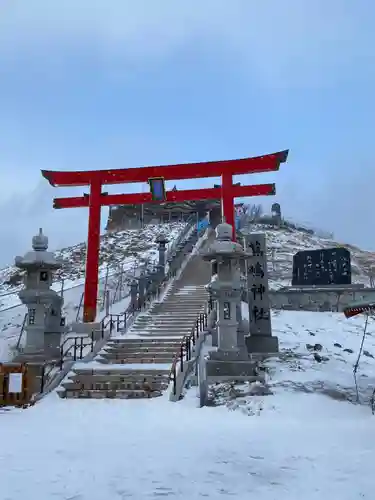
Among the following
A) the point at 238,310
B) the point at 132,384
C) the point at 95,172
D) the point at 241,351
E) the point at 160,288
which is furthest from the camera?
the point at 160,288

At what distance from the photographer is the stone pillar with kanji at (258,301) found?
13945 mm

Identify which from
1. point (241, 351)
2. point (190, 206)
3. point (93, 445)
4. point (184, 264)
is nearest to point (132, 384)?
point (241, 351)

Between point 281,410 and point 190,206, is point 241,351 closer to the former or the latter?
point 281,410

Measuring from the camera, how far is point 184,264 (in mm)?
28203

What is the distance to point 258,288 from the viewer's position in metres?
14.5

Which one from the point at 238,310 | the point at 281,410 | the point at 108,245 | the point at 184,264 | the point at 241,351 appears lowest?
the point at 281,410

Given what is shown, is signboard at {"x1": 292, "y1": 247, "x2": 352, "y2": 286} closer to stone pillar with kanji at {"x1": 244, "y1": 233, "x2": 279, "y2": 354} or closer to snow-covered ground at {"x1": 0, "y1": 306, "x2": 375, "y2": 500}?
stone pillar with kanji at {"x1": 244, "y1": 233, "x2": 279, "y2": 354}

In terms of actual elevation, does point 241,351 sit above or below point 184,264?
below

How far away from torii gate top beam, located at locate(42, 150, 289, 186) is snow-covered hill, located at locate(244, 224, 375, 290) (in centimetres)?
1013

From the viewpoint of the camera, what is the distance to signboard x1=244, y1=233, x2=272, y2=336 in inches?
557

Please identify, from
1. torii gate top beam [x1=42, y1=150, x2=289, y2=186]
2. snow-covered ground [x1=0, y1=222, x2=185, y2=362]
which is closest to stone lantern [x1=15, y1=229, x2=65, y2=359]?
snow-covered ground [x1=0, y1=222, x2=185, y2=362]

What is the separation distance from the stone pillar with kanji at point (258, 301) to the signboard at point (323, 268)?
12.3 m

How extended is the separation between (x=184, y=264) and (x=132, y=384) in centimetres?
1771

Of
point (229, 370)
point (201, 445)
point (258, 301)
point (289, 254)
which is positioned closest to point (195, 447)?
point (201, 445)
